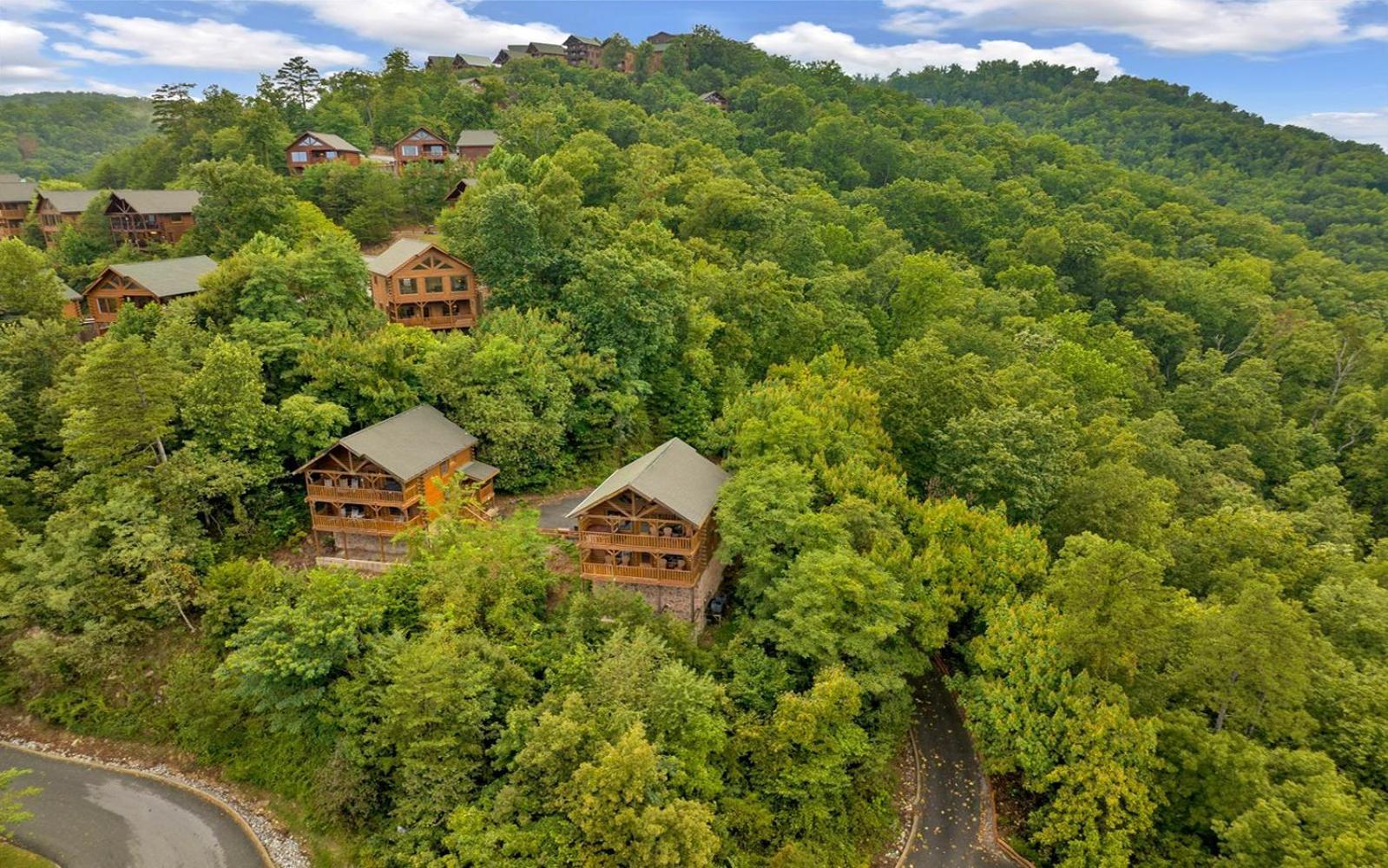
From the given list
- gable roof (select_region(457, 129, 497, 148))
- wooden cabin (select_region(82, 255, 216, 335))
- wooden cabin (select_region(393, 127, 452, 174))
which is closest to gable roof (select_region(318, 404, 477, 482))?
wooden cabin (select_region(82, 255, 216, 335))

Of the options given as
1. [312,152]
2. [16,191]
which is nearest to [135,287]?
[312,152]

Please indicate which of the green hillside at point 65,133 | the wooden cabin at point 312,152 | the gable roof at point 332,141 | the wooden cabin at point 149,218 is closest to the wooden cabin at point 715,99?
the gable roof at point 332,141

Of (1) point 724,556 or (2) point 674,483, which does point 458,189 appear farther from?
(1) point 724,556

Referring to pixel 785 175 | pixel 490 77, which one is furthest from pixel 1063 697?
pixel 490 77

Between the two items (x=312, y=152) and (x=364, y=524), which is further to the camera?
(x=312, y=152)

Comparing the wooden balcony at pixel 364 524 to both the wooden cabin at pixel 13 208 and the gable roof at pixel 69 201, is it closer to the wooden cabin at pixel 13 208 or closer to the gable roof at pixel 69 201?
the gable roof at pixel 69 201
